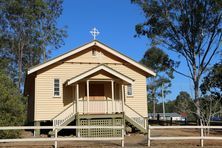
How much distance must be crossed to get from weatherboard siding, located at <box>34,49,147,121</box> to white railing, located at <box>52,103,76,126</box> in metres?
1.17

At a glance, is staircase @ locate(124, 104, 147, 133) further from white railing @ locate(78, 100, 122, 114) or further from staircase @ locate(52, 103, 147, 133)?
white railing @ locate(78, 100, 122, 114)

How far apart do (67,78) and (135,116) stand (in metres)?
5.64

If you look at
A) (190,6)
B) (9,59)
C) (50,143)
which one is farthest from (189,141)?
(9,59)

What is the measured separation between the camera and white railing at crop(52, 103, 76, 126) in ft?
86.4

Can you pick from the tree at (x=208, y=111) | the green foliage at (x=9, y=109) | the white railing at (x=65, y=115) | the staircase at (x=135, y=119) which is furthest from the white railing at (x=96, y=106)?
the tree at (x=208, y=111)

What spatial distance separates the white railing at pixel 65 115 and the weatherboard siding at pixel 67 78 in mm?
1175

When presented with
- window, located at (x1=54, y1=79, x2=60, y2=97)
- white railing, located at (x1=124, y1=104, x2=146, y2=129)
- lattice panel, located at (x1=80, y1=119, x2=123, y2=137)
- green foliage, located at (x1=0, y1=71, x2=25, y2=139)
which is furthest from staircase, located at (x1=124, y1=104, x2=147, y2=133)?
green foliage, located at (x1=0, y1=71, x2=25, y2=139)

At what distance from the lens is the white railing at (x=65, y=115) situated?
26.3 meters

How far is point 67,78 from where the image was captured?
28.1m

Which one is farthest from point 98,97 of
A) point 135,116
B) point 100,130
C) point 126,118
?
point 100,130

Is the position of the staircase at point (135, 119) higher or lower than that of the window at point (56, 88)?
lower

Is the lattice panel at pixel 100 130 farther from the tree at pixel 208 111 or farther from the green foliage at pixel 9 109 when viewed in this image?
the tree at pixel 208 111

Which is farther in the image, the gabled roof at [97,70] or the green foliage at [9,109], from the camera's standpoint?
the gabled roof at [97,70]

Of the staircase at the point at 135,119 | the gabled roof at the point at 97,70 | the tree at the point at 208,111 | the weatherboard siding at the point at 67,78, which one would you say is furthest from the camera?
the weatherboard siding at the point at 67,78
